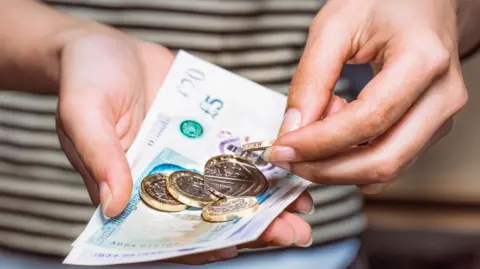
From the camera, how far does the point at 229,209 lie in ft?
1.81

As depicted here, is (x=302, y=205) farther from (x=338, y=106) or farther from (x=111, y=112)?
(x=111, y=112)

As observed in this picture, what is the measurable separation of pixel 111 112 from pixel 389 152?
27 centimetres

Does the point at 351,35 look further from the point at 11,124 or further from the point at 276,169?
the point at 11,124

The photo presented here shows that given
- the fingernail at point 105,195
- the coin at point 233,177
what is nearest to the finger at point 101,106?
the fingernail at point 105,195

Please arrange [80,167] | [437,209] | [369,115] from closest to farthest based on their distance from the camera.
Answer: [369,115], [80,167], [437,209]

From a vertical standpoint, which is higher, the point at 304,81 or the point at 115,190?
the point at 304,81

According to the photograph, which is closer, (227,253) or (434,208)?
(227,253)

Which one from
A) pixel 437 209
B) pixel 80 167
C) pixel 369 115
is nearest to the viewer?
pixel 369 115

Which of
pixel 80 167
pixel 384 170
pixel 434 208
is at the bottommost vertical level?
pixel 434 208

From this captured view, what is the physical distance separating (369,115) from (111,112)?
0.81 feet

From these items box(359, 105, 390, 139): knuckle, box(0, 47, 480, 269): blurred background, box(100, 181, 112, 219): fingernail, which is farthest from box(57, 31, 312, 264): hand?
box(0, 47, 480, 269): blurred background

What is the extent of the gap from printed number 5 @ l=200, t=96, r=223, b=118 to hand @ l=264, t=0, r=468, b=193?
0.59 feet

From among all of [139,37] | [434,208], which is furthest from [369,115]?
[434,208]

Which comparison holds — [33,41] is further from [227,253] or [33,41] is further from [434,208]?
[434,208]
